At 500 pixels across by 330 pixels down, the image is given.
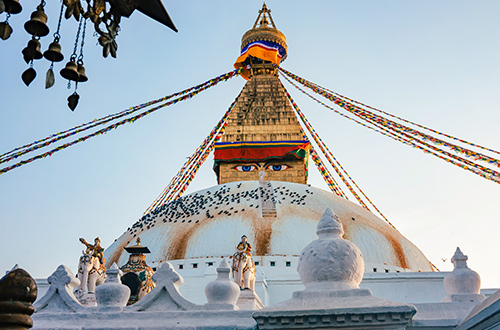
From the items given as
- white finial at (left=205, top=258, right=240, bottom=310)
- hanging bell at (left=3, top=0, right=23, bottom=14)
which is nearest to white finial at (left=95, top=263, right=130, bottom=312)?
white finial at (left=205, top=258, right=240, bottom=310)

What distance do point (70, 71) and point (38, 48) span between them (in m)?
0.40

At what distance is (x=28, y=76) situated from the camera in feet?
13.0

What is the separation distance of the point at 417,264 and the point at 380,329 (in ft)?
42.3

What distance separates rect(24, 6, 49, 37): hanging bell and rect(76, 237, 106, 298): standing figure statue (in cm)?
871

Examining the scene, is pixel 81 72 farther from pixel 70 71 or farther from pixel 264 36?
pixel 264 36

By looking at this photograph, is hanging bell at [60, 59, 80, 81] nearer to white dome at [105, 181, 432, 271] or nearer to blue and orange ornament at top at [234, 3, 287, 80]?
white dome at [105, 181, 432, 271]

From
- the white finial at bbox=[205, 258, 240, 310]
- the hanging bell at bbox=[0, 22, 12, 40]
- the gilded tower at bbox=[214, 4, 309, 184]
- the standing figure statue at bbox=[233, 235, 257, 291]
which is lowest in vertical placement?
the white finial at bbox=[205, 258, 240, 310]

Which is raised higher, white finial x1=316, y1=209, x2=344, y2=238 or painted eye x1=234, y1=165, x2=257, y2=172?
painted eye x1=234, y1=165, x2=257, y2=172

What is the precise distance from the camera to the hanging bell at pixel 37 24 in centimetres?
405

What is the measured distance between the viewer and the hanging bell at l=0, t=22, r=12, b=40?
3.71 metres

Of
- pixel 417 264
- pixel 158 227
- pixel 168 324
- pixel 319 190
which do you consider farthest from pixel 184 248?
pixel 168 324

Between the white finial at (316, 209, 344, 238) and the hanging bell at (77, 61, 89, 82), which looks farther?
the white finial at (316, 209, 344, 238)

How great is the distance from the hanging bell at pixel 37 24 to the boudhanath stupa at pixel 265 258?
3.36 meters

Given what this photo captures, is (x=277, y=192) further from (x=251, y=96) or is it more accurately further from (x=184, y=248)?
(x=251, y=96)
